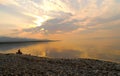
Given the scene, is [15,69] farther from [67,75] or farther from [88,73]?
[88,73]

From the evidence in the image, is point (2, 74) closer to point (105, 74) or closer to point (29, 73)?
point (29, 73)

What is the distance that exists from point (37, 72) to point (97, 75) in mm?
5504

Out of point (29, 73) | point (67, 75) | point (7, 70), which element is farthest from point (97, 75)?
point (7, 70)

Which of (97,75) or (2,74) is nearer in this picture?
(2,74)

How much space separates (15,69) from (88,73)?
688 cm

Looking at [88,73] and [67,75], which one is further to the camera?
[88,73]

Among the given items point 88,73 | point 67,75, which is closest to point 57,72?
point 67,75

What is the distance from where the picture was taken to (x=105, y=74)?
2352 cm

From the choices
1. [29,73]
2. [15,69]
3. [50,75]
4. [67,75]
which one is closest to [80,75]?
[67,75]

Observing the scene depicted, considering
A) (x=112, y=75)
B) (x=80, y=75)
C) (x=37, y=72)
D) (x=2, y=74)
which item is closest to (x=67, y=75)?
(x=80, y=75)

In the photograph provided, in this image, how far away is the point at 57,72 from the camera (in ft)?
76.5

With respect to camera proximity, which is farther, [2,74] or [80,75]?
[80,75]

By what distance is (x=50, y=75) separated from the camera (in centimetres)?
2184

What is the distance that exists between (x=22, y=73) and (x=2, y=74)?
5.72ft
